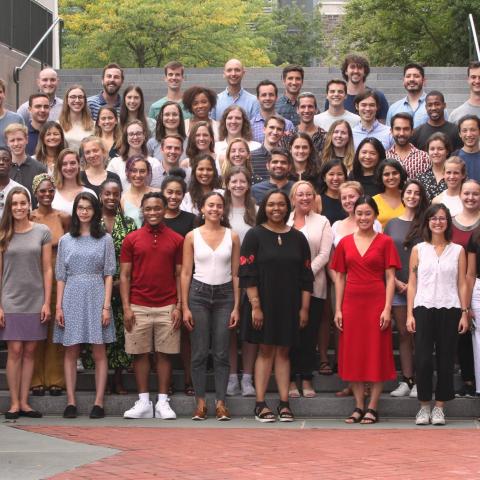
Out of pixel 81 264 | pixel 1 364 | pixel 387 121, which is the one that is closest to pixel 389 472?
pixel 81 264

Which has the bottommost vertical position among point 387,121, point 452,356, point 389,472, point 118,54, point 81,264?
point 389,472

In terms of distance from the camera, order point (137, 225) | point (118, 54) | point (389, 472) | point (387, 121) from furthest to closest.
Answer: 1. point (118, 54)
2. point (387, 121)
3. point (137, 225)
4. point (389, 472)

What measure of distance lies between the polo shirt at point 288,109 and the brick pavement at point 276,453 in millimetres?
5483

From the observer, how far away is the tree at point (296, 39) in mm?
68688

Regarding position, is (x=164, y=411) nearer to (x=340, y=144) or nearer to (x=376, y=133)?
(x=340, y=144)

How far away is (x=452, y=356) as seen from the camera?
1222 centimetres

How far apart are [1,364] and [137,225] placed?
7.13 feet

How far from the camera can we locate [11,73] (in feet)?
80.9

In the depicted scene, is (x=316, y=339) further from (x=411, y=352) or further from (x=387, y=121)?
(x=387, y=121)

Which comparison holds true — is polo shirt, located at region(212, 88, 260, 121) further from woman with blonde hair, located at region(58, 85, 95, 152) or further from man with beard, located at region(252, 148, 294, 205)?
man with beard, located at region(252, 148, 294, 205)

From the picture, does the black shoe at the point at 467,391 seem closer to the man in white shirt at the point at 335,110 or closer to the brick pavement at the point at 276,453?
the brick pavement at the point at 276,453

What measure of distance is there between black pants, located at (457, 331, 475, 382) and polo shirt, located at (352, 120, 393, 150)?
3.21 meters

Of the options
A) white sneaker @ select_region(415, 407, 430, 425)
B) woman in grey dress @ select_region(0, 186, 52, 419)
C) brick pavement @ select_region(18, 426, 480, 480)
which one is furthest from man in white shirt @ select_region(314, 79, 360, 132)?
brick pavement @ select_region(18, 426, 480, 480)

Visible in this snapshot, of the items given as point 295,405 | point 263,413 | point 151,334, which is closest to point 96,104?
point 151,334
